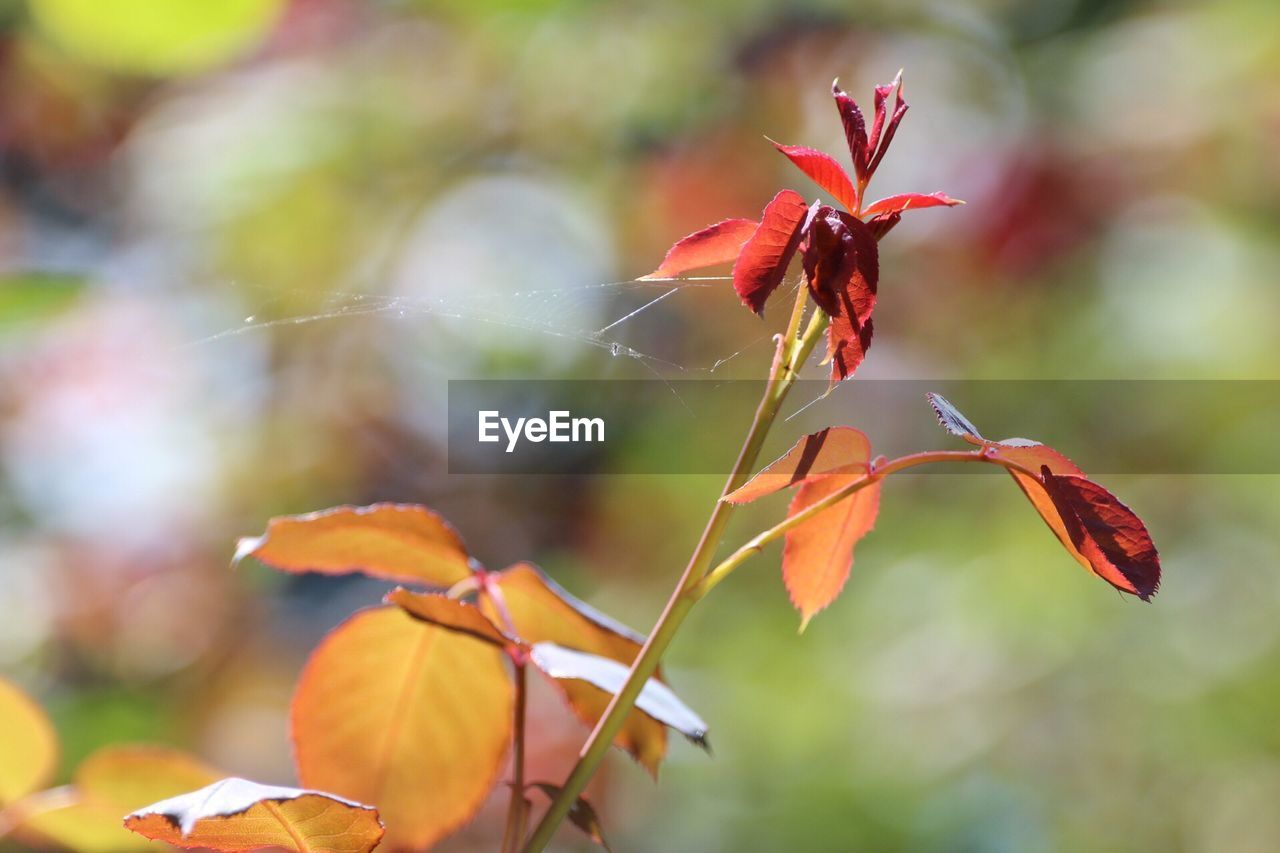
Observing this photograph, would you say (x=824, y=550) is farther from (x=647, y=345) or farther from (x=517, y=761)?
(x=647, y=345)

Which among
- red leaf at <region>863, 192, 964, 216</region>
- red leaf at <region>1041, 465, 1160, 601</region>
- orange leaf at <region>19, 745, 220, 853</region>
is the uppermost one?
red leaf at <region>863, 192, 964, 216</region>

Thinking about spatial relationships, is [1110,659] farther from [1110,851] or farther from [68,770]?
[68,770]

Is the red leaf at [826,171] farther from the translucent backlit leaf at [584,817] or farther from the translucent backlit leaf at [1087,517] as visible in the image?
the translucent backlit leaf at [584,817]

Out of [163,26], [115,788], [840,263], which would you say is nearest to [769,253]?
[840,263]

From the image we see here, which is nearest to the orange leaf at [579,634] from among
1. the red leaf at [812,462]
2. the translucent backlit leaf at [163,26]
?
the red leaf at [812,462]

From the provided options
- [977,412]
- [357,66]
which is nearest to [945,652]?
[977,412]

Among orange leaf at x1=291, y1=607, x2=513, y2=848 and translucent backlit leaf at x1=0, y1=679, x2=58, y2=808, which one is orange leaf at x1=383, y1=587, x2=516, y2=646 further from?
translucent backlit leaf at x1=0, y1=679, x2=58, y2=808

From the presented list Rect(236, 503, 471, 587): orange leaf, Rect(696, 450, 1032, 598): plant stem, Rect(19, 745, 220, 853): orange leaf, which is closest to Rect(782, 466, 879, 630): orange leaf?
Rect(696, 450, 1032, 598): plant stem
